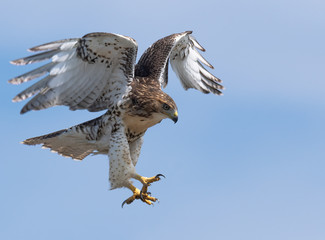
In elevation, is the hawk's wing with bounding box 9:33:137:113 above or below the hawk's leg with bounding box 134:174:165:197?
above

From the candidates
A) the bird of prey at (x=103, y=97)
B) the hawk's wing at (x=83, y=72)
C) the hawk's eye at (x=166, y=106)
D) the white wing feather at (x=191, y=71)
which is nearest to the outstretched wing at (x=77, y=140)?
the bird of prey at (x=103, y=97)

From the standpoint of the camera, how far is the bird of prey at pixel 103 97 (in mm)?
11602

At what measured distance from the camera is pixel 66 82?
1196 centimetres

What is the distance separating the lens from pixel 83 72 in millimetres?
12086

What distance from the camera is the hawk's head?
11.9 m

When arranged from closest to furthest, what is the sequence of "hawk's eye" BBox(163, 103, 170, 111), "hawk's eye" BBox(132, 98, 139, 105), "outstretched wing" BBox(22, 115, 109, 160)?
"hawk's eye" BBox(163, 103, 170, 111)
"hawk's eye" BBox(132, 98, 139, 105)
"outstretched wing" BBox(22, 115, 109, 160)

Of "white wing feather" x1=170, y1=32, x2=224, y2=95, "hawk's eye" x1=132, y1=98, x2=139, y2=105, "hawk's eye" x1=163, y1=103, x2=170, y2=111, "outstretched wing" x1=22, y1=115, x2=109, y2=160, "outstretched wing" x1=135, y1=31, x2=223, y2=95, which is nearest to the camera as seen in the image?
"hawk's eye" x1=163, y1=103, x2=170, y2=111

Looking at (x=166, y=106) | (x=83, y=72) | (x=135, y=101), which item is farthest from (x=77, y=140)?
(x=166, y=106)

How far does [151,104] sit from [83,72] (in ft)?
4.45

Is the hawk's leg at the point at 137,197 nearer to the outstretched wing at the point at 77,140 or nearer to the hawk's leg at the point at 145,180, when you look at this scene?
the hawk's leg at the point at 145,180

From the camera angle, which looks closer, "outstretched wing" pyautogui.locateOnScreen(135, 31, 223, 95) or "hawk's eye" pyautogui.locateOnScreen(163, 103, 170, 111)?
"hawk's eye" pyautogui.locateOnScreen(163, 103, 170, 111)

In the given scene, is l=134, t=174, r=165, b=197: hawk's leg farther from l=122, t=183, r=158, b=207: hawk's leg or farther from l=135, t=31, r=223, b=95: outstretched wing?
l=135, t=31, r=223, b=95: outstretched wing

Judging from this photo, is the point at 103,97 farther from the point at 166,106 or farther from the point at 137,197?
the point at 137,197

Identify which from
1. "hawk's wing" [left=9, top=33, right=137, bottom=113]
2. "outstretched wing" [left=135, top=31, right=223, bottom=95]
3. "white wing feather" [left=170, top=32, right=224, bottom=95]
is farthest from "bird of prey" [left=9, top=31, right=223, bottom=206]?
"white wing feather" [left=170, top=32, right=224, bottom=95]
